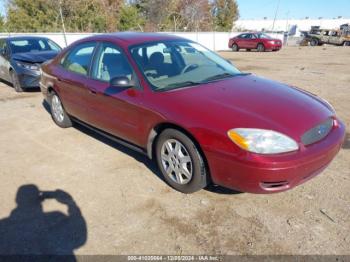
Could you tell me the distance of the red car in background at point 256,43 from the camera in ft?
81.5

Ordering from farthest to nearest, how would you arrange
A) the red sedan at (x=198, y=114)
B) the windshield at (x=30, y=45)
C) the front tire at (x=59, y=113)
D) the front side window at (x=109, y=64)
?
the windshield at (x=30, y=45) → the front tire at (x=59, y=113) → the front side window at (x=109, y=64) → the red sedan at (x=198, y=114)

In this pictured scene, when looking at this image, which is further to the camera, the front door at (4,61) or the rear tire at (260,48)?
the rear tire at (260,48)

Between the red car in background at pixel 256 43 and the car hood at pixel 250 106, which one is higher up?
the car hood at pixel 250 106

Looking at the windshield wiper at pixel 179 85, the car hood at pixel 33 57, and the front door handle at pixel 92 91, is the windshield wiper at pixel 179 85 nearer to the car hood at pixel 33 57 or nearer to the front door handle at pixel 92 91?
the front door handle at pixel 92 91

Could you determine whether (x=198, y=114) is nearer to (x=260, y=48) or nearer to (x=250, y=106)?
(x=250, y=106)

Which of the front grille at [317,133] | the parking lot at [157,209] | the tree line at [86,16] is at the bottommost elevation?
the parking lot at [157,209]

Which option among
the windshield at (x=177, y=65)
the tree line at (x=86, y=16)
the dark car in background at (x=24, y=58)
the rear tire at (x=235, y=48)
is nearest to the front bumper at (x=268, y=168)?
the windshield at (x=177, y=65)

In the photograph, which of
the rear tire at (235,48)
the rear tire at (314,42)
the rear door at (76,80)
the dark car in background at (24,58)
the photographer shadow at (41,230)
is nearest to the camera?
the photographer shadow at (41,230)

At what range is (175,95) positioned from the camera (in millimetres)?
3428

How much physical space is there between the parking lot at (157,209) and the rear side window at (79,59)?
1.16 metres

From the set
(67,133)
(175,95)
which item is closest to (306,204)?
(175,95)

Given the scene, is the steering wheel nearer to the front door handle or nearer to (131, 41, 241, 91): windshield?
(131, 41, 241, 91): windshield

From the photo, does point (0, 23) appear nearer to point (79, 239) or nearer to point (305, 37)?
point (79, 239)

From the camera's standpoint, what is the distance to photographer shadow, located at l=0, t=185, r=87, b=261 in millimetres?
2729
